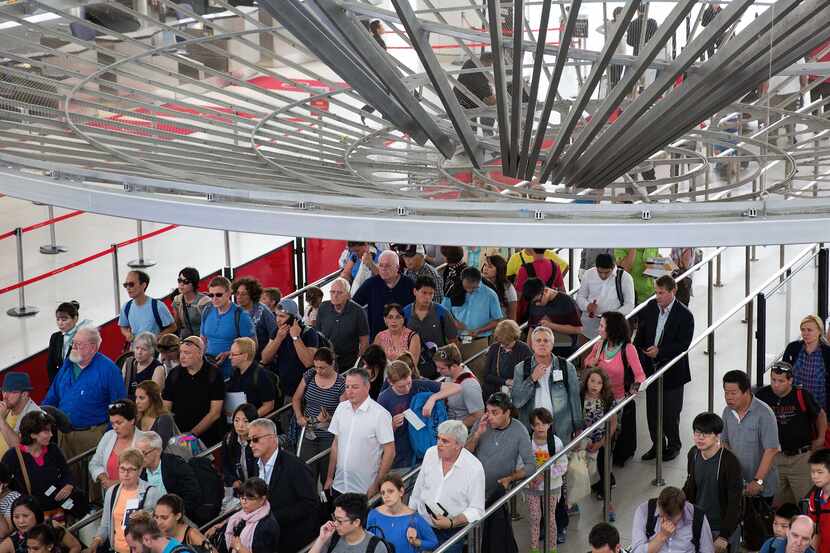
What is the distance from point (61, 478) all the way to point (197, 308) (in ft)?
9.64

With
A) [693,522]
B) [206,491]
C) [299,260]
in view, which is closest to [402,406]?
[206,491]

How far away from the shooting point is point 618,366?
10.4 meters

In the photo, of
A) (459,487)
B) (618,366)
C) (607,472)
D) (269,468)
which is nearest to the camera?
(459,487)

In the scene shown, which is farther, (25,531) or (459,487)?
(25,531)

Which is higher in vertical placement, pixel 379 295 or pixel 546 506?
pixel 379 295

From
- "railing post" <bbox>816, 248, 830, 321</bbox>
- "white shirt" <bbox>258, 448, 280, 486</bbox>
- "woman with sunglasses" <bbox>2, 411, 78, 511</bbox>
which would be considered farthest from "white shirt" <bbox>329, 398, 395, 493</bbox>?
"railing post" <bbox>816, 248, 830, 321</bbox>

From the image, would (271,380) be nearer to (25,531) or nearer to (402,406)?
(402,406)

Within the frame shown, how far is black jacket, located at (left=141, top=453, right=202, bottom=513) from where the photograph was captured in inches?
341

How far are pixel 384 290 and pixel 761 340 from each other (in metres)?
3.73

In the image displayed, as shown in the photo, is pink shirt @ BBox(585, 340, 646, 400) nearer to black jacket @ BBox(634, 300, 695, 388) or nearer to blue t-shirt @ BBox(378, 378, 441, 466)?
black jacket @ BBox(634, 300, 695, 388)

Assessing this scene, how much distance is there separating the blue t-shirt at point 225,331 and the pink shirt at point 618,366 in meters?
3.05

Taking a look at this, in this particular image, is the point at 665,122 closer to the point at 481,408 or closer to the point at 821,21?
the point at 821,21

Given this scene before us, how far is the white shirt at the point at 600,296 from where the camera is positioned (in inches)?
477

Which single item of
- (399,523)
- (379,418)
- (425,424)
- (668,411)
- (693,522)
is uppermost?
(379,418)
